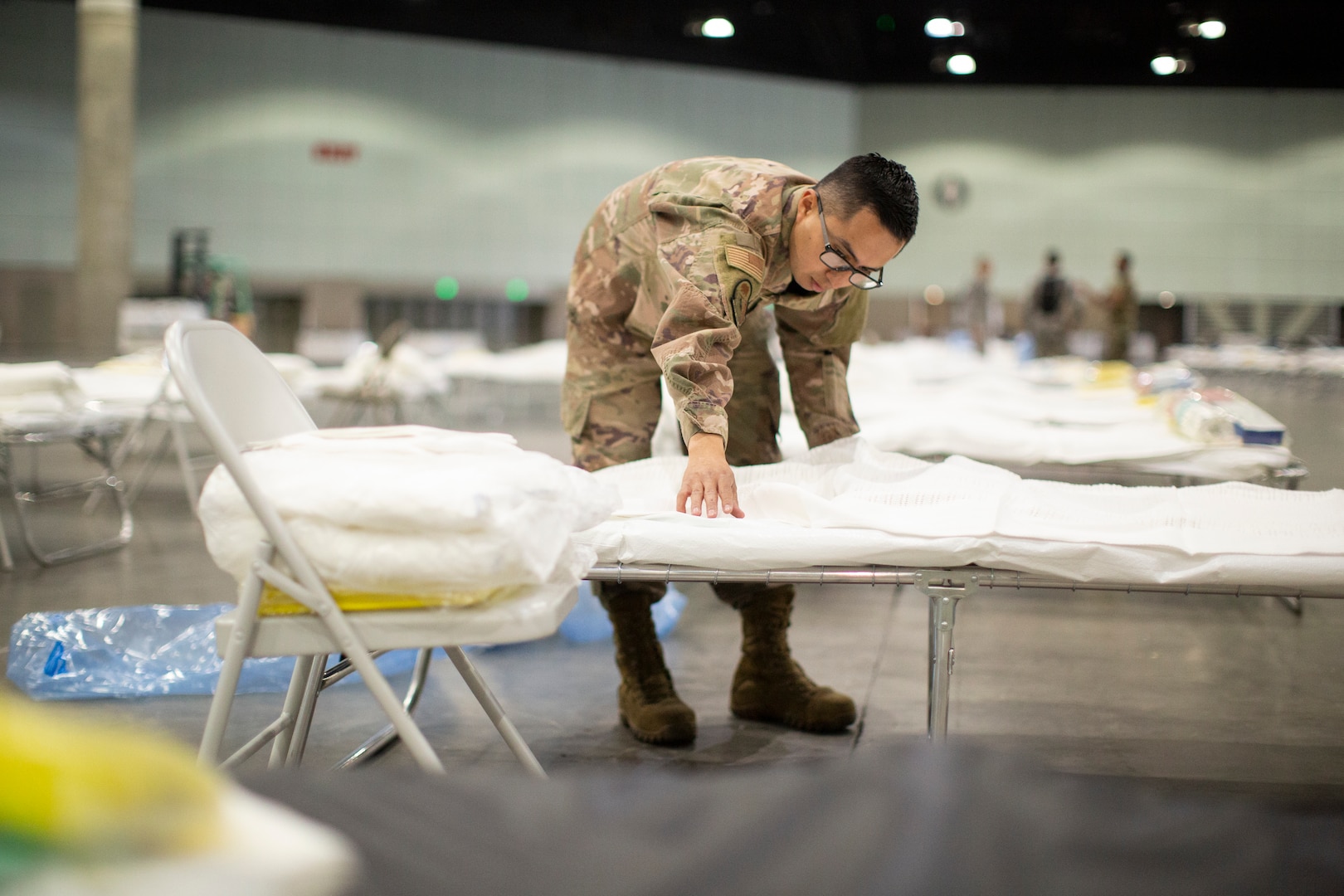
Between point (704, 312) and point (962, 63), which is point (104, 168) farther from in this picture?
point (962, 63)

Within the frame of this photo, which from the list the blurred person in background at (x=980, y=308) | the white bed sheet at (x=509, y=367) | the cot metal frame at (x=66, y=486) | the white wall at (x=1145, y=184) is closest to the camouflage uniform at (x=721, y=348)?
the cot metal frame at (x=66, y=486)

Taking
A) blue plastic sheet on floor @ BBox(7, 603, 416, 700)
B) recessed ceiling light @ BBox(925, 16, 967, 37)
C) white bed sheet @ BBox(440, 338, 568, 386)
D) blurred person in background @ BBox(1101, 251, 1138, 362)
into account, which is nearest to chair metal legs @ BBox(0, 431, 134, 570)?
blue plastic sheet on floor @ BBox(7, 603, 416, 700)

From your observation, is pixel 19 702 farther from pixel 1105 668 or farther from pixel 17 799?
pixel 1105 668

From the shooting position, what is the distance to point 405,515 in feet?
4.18

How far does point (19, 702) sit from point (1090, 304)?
1739cm

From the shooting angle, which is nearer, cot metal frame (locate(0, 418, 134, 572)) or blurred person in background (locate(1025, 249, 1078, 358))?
cot metal frame (locate(0, 418, 134, 572))

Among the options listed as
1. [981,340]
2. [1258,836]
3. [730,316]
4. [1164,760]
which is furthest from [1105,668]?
[981,340]

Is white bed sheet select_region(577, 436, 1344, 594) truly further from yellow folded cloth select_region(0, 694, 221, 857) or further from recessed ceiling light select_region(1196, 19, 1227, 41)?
recessed ceiling light select_region(1196, 19, 1227, 41)

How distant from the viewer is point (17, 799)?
0.57 metres

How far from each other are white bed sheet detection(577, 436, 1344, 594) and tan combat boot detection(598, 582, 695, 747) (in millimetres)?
314

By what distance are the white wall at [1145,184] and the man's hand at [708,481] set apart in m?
15.7

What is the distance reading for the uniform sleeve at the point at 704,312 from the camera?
1892 mm

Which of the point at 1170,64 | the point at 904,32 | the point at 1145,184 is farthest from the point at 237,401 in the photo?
the point at 1145,184

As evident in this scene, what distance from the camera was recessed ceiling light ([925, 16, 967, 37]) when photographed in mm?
13484
